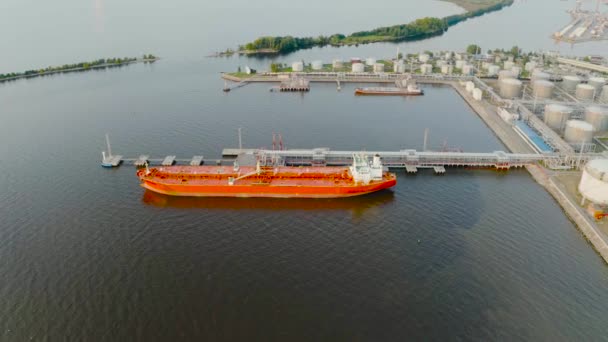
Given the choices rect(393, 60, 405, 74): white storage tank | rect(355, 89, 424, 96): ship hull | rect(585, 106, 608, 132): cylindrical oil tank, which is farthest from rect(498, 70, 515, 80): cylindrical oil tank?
rect(585, 106, 608, 132): cylindrical oil tank

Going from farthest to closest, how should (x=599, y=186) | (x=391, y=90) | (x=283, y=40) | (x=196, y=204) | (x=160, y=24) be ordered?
1. (x=160, y=24)
2. (x=283, y=40)
3. (x=391, y=90)
4. (x=196, y=204)
5. (x=599, y=186)

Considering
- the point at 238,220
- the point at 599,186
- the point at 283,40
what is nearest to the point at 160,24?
the point at 283,40

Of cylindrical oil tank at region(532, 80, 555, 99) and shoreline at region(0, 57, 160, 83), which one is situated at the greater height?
shoreline at region(0, 57, 160, 83)

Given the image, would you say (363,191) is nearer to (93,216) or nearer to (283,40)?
(93,216)

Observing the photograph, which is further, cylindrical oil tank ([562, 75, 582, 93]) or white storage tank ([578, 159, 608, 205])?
cylindrical oil tank ([562, 75, 582, 93])

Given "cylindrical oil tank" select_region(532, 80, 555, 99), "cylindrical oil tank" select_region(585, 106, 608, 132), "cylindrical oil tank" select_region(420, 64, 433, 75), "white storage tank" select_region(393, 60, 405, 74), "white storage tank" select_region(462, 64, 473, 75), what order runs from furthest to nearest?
"white storage tank" select_region(393, 60, 405, 74) → "cylindrical oil tank" select_region(420, 64, 433, 75) → "white storage tank" select_region(462, 64, 473, 75) → "cylindrical oil tank" select_region(532, 80, 555, 99) → "cylindrical oil tank" select_region(585, 106, 608, 132)

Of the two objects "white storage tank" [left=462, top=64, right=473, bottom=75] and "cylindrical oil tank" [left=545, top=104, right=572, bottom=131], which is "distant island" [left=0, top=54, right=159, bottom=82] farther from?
"cylindrical oil tank" [left=545, top=104, right=572, bottom=131]
